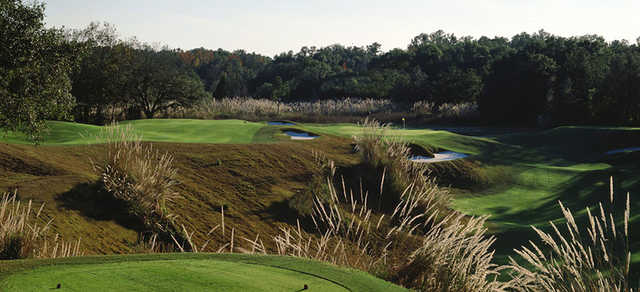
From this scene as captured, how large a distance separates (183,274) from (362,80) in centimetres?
5774

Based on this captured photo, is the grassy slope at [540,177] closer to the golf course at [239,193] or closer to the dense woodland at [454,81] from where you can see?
the golf course at [239,193]

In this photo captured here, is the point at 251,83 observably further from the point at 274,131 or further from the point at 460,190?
the point at 460,190

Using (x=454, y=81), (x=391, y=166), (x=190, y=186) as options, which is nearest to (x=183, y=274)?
(x=190, y=186)

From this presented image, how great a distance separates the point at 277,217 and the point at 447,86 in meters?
39.1

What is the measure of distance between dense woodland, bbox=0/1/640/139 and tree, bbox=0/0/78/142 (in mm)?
24

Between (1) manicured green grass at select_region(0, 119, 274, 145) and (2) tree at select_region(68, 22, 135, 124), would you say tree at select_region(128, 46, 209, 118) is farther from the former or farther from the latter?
(1) manicured green grass at select_region(0, 119, 274, 145)

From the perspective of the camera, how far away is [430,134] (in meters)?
21.7

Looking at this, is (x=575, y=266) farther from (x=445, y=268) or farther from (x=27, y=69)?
(x=27, y=69)

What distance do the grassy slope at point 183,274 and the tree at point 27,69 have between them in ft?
26.8

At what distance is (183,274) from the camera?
140 inches

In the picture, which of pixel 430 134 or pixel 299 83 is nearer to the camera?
pixel 430 134

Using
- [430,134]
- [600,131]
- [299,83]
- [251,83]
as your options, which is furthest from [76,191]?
[251,83]

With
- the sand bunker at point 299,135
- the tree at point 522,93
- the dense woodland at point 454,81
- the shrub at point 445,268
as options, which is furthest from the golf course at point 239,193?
the tree at point 522,93

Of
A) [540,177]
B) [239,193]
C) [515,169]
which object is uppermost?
[239,193]
